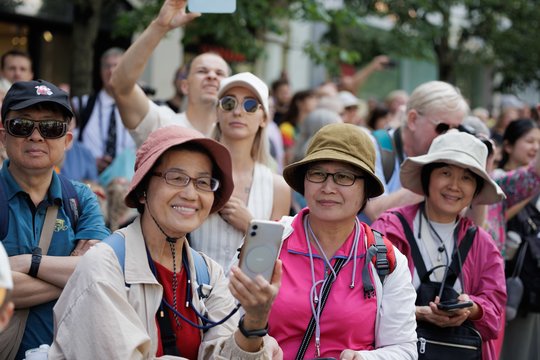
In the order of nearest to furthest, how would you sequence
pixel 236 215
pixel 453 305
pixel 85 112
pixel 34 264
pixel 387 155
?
pixel 34 264 < pixel 453 305 < pixel 236 215 < pixel 387 155 < pixel 85 112

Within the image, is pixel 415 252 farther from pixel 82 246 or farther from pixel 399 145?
pixel 82 246

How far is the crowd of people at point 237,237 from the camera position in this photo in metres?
3.17

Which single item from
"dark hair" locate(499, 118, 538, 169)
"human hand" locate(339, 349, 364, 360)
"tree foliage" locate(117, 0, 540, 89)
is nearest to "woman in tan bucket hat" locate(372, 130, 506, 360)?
"human hand" locate(339, 349, 364, 360)

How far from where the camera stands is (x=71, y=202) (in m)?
4.04

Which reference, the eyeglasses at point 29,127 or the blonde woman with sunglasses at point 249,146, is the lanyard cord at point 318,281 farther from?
the eyeglasses at point 29,127

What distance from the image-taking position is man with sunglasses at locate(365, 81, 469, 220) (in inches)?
210

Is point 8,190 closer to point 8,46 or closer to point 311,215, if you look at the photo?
point 311,215

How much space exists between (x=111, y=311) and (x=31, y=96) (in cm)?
142

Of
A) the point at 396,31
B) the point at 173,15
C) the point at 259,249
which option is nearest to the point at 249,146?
the point at 173,15

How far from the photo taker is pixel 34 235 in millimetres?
3873

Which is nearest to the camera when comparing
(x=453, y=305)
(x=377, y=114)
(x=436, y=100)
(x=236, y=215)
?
(x=453, y=305)

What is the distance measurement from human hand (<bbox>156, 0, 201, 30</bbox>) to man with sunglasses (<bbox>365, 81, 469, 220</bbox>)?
1.59m

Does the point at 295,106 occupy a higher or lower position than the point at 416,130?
higher

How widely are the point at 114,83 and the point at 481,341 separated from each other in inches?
110
